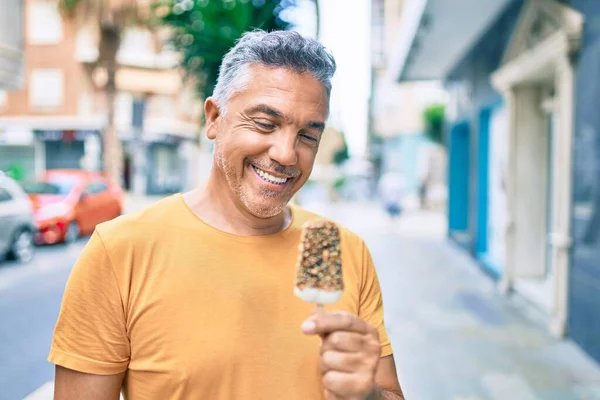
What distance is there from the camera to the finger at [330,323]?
46.9 inches

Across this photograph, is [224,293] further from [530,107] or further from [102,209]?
[102,209]

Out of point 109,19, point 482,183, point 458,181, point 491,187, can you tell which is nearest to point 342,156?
point 109,19

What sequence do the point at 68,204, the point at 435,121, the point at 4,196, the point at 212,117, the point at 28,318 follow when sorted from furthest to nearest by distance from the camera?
1. the point at 435,121
2. the point at 68,204
3. the point at 4,196
4. the point at 28,318
5. the point at 212,117

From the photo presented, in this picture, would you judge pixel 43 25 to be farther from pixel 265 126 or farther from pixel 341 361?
pixel 341 361

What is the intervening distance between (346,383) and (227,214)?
680 millimetres

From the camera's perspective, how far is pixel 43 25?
3169 cm

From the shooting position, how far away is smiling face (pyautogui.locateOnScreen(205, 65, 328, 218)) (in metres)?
1.57

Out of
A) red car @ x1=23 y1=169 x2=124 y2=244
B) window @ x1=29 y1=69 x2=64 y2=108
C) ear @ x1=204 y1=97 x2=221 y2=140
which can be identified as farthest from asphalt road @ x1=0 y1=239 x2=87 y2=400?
window @ x1=29 y1=69 x2=64 y2=108

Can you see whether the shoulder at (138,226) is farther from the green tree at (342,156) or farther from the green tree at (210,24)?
the green tree at (342,156)

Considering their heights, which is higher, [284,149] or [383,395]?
[284,149]

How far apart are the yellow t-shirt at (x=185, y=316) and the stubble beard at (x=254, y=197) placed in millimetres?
103

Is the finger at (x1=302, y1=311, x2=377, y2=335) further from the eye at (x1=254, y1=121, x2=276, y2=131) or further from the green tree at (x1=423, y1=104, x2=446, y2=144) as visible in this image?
the green tree at (x1=423, y1=104, x2=446, y2=144)

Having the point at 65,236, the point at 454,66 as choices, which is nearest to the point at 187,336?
the point at 65,236

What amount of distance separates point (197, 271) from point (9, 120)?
3453 cm
